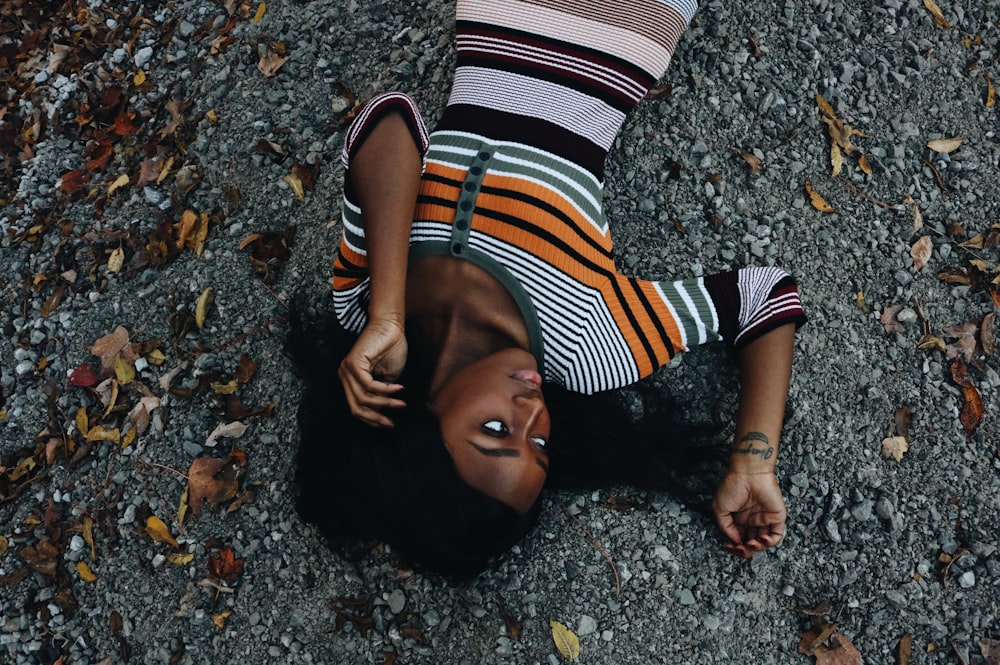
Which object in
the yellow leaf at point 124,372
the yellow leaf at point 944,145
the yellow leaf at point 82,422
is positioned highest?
the yellow leaf at point 944,145

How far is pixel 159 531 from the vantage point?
3.87 m

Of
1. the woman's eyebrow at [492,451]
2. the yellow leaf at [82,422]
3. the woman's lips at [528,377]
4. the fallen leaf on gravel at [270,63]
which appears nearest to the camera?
the woman's eyebrow at [492,451]

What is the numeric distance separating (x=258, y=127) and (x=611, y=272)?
2399 millimetres

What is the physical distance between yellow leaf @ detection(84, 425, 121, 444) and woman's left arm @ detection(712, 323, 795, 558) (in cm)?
312

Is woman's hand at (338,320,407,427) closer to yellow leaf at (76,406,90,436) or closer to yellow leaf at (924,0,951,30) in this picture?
yellow leaf at (76,406,90,436)

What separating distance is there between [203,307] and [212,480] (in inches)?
37.5

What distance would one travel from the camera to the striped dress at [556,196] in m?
3.21

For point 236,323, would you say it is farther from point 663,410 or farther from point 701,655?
point 701,655

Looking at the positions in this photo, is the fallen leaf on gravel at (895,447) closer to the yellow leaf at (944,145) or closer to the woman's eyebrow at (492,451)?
the yellow leaf at (944,145)

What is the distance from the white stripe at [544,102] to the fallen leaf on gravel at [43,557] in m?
3.13

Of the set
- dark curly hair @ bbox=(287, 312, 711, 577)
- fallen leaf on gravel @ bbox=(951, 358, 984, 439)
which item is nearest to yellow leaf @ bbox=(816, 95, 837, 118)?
fallen leaf on gravel @ bbox=(951, 358, 984, 439)

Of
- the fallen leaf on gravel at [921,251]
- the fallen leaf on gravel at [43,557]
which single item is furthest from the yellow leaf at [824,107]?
the fallen leaf on gravel at [43,557]

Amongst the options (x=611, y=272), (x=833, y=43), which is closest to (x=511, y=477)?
(x=611, y=272)

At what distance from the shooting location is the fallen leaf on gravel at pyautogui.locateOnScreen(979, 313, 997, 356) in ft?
13.1
